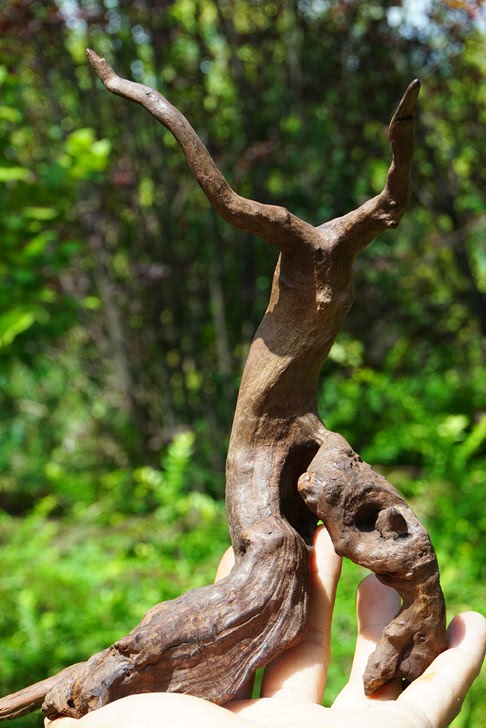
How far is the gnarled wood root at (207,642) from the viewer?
149 cm

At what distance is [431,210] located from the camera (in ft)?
17.7

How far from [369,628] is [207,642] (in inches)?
15.5

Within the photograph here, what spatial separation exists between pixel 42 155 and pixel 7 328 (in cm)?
364

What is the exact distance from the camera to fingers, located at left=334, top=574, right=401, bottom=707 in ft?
5.07

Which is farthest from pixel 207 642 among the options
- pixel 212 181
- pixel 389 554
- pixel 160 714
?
pixel 212 181

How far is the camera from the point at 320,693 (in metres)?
1.61

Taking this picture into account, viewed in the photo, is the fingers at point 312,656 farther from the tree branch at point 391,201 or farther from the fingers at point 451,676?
the tree branch at point 391,201

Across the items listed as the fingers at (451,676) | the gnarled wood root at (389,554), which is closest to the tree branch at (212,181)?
the gnarled wood root at (389,554)

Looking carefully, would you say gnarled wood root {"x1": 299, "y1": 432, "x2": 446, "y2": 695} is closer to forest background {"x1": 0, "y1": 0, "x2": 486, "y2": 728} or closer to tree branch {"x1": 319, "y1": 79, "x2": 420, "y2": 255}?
tree branch {"x1": 319, "y1": 79, "x2": 420, "y2": 255}

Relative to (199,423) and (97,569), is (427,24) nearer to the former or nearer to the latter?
(199,423)

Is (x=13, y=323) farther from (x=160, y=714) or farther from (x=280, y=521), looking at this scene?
(x=160, y=714)

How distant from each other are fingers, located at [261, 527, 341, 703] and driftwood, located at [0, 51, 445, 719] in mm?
101

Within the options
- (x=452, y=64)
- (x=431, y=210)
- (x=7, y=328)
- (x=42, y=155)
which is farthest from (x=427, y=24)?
(x=7, y=328)

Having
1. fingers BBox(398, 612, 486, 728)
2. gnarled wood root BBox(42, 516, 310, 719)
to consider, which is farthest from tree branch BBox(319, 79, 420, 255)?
fingers BBox(398, 612, 486, 728)
